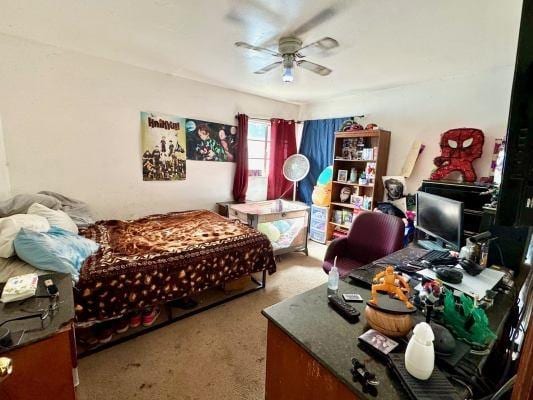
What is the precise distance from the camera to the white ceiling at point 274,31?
5.43ft

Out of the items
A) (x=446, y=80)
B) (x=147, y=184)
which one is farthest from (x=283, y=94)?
(x=147, y=184)

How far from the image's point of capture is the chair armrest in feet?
8.03

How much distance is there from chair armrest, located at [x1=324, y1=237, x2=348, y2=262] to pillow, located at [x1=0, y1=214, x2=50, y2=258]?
229cm

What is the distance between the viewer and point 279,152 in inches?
173

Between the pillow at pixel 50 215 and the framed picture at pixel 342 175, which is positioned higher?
the framed picture at pixel 342 175

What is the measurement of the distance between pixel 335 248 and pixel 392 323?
5.10ft

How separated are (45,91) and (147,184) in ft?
4.35

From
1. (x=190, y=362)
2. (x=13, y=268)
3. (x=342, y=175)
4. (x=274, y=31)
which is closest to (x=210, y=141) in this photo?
(x=274, y=31)

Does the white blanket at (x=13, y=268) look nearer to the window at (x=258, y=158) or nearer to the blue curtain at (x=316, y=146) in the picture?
the window at (x=258, y=158)

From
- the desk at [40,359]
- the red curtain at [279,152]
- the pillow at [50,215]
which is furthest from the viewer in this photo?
the red curtain at [279,152]

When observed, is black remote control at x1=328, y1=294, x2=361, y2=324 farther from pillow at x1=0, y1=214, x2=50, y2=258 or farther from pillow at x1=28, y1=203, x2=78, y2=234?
pillow at x1=28, y1=203, x2=78, y2=234

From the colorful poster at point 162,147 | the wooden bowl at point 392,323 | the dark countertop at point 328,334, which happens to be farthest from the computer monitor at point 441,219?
the colorful poster at point 162,147

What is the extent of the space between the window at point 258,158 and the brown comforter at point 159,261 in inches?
53.6

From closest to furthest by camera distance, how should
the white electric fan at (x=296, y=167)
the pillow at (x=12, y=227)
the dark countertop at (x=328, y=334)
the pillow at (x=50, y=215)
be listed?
the dark countertop at (x=328, y=334), the pillow at (x=12, y=227), the pillow at (x=50, y=215), the white electric fan at (x=296, y=167)
